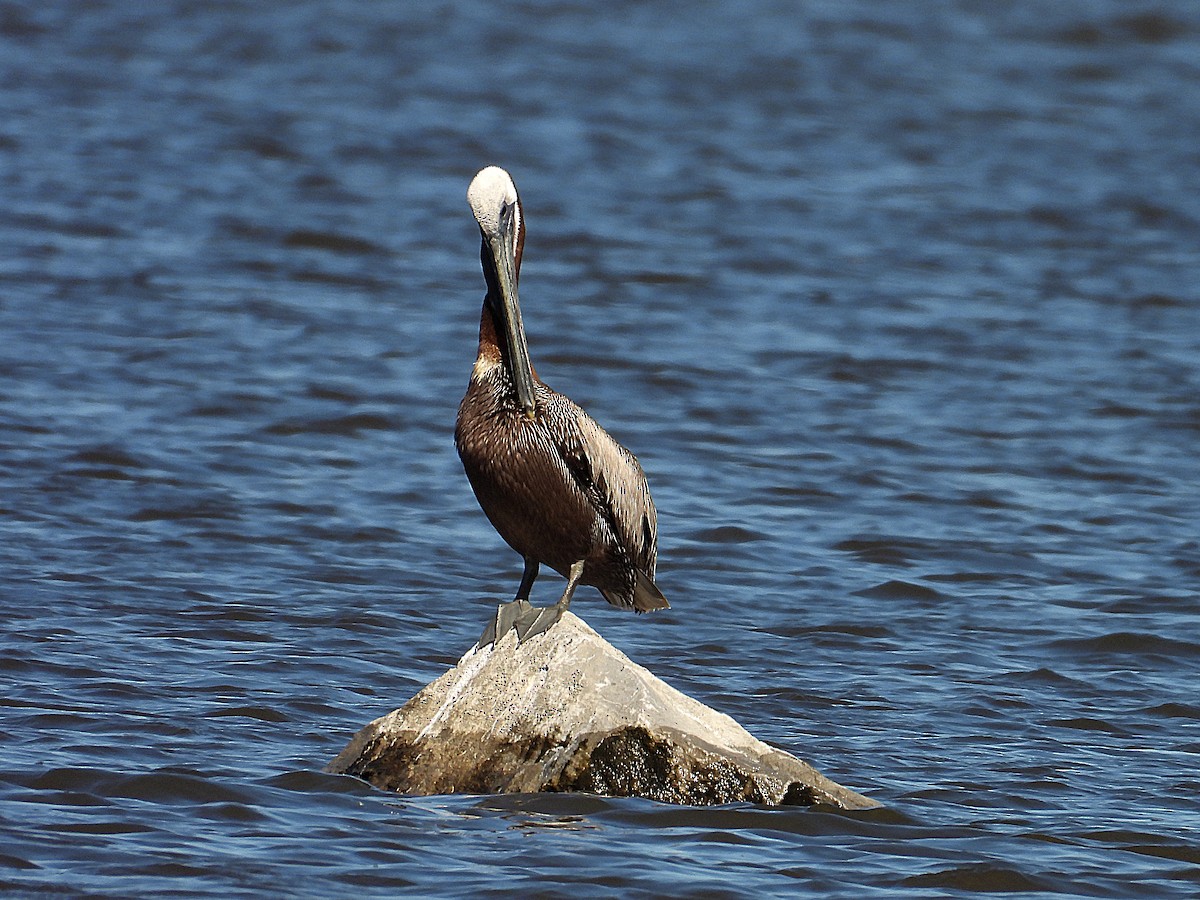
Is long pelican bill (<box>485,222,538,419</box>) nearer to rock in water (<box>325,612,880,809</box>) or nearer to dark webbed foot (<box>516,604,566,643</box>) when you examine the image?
dark webbed foot (<box>516,604,566,643</box>)

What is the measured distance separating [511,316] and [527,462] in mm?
444

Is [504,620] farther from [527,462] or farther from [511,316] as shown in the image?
[511,316]

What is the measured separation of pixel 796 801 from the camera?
5.13m

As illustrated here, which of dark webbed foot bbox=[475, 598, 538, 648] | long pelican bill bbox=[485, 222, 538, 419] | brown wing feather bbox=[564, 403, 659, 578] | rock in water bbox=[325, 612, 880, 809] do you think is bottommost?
rock in water bbox=[325, 612, 880, 809]

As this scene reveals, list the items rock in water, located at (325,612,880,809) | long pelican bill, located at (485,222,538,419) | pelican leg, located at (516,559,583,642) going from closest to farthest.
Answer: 1. rock in water, located at (325,612,880,809)
2. pelican leg, located at (516,559,583,642)
3. long pelican bill, located at (485,222,538,419)

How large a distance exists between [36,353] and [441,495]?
2.69 m

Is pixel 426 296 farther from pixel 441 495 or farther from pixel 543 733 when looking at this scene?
pixel 543 733

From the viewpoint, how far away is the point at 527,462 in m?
5.26

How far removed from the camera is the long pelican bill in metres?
5.35

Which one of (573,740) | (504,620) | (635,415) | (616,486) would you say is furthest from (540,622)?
(635,415)

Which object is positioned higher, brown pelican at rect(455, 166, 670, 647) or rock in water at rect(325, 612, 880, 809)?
brown pelican at rect(455, 166, 670, 647)

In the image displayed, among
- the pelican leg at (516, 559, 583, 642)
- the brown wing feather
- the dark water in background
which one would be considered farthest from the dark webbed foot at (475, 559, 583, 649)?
the dark water in background

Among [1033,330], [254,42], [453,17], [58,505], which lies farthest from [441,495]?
[453,17]

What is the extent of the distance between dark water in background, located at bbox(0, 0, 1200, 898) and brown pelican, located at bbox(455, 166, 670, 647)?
0.74m
